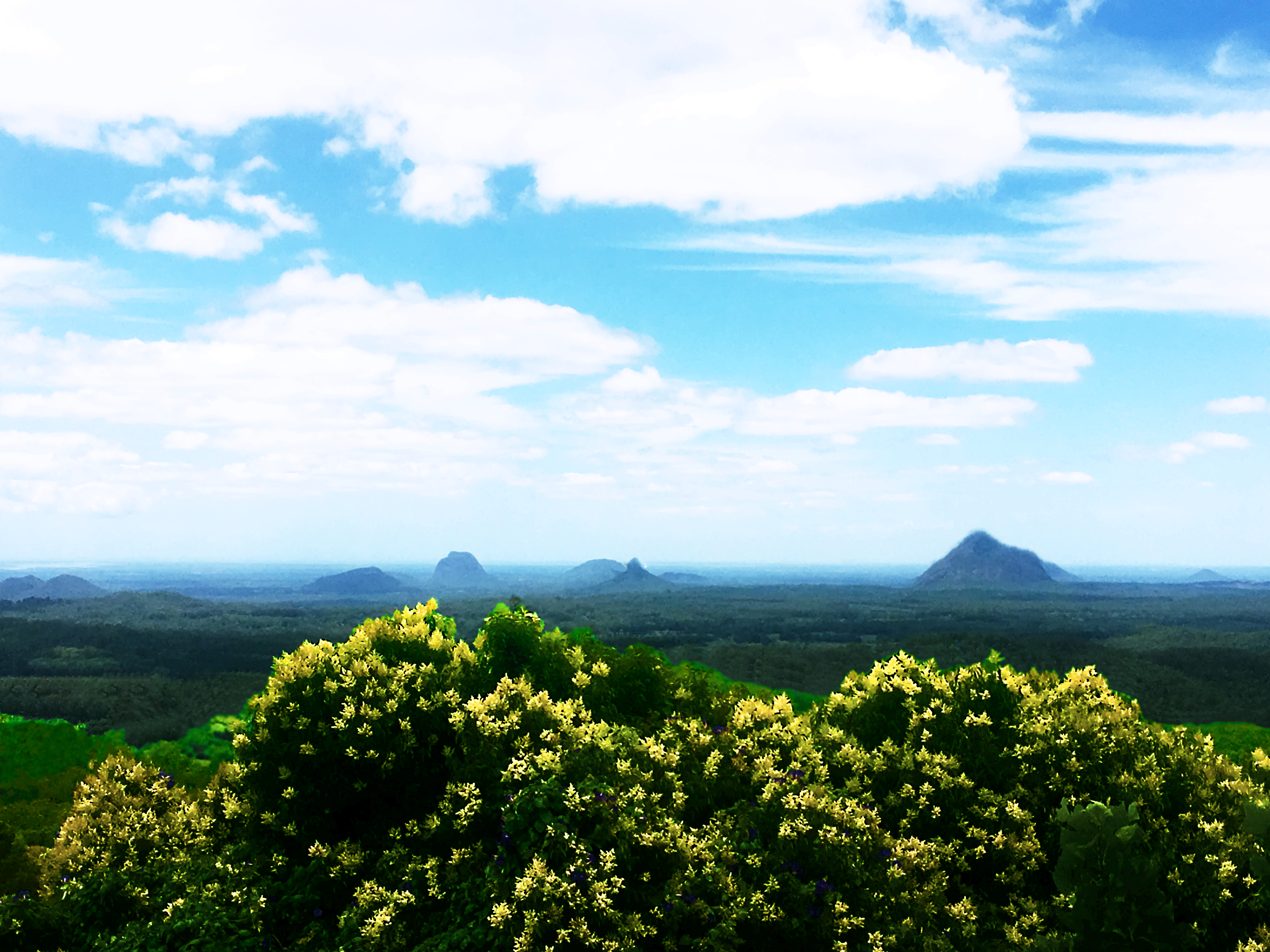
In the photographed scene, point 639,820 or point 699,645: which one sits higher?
point 639,820

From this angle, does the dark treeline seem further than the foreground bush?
Yes

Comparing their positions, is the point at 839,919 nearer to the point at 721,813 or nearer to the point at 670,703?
the point at 721,813

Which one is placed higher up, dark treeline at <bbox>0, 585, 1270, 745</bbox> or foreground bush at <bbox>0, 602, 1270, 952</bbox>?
foreground bush at <bbox>0, 602, 1270, 952</bbox>

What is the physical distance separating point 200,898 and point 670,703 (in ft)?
24.4

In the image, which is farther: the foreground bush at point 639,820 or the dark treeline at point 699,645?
the dark treeline at point 699,645

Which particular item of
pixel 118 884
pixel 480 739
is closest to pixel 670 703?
pixel 480 739

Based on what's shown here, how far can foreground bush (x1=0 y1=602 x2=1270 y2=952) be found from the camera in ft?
33.0

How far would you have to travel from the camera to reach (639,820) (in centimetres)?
1023

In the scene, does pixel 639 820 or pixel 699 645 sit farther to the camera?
pixel 699 645

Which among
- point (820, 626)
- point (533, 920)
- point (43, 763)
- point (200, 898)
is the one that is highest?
point (533, 920)

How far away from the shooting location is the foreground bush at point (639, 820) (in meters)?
10.1

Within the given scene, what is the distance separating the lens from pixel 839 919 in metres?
10.2

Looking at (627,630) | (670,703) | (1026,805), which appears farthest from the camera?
(627,630)

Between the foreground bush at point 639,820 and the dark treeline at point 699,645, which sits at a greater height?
the foreground bush at point 639,820
